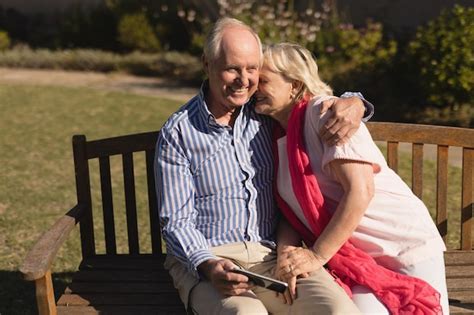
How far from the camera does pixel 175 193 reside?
3350 mm

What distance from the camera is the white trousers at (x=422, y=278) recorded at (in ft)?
10.4

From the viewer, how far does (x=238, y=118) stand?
3.46 metres

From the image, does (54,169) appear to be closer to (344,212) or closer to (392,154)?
(392,154)

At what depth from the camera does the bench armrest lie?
307 cm

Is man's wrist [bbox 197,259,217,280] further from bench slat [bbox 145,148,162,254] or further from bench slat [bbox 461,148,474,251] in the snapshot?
bench slat [bbox 461,148,474,251]

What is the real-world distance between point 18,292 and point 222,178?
2186 millimetres

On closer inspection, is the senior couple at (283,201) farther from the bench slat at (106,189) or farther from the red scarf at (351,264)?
the bench slat at (106,189)

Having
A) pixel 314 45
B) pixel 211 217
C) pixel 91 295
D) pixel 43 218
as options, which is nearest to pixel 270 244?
pixel 211 217

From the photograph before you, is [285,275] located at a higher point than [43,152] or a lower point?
higher

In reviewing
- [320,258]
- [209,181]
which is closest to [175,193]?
[209,181]

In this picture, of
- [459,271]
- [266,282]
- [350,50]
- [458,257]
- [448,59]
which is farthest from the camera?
[350,50]

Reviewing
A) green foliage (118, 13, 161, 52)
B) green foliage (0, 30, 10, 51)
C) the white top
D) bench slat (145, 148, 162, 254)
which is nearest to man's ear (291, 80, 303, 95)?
the white top

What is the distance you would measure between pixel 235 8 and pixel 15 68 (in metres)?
4.55

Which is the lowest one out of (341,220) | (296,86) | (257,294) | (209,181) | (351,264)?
(257,294)
